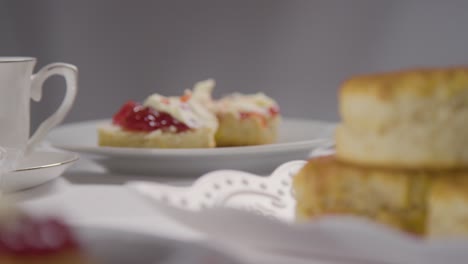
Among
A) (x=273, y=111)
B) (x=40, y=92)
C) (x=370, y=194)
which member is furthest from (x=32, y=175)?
(x=273, y=111)

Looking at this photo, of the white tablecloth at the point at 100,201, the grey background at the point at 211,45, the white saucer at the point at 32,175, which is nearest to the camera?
the white tablecloth at the point at 100,201

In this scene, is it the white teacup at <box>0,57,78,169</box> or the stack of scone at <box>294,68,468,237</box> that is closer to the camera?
the stack of scone at <box>294,68,468,237</box>

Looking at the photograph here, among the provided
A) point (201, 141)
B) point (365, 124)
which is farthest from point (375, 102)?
point (201, 141)

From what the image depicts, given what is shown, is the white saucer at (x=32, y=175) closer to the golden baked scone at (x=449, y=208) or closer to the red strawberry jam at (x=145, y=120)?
the red strawberry jam at (x=145, y=120)

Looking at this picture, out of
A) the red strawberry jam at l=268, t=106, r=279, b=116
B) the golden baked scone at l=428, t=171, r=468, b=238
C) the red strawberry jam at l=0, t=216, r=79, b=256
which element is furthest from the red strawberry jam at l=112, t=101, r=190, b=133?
the red strawberry jam at l=0, t=216, r=79, b=256

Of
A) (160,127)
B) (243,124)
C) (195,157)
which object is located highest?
(243,124)

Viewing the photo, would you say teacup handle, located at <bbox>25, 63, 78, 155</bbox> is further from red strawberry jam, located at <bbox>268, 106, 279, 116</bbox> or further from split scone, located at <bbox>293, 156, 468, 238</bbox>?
split scone, located at <bbox>293, 156, 468, 238</bbox>

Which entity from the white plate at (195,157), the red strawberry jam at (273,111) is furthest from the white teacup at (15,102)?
the red strawberry jam at (273,111)

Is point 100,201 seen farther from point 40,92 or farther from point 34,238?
point 34,238
